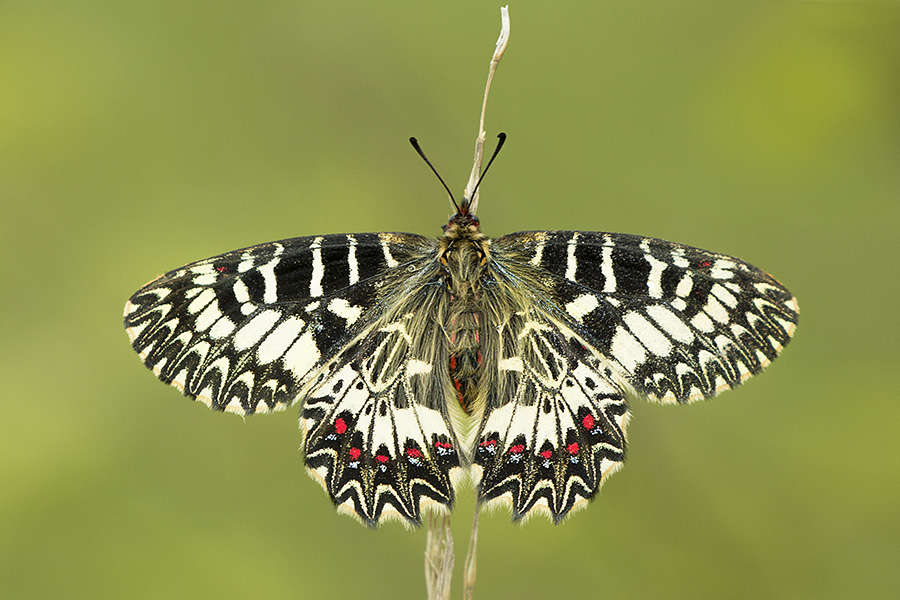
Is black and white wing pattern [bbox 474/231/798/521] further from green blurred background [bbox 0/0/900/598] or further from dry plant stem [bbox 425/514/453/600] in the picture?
green blurred background [bbox 0/0/900/598]

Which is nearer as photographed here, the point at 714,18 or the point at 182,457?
the point at 182,457

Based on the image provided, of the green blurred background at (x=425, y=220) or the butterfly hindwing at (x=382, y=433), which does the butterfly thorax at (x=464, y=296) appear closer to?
the butterfly hindwing at (x=382, y=433)

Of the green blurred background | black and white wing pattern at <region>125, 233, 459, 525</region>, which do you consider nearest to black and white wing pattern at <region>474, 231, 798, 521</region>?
black and white wing pattern at <region>125, 233, 459, 525</region>

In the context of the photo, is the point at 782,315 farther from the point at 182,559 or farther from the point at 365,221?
the point at 182,559

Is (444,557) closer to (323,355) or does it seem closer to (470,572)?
(470,572)

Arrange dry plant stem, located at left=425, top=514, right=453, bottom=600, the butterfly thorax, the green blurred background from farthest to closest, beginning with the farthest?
the green blurred background, the butterfly thorax, dry plant stem, located at left=425, top=514, right=453, bottom=600

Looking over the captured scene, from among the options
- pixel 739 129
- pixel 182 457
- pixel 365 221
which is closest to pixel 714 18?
pixel 739 129
